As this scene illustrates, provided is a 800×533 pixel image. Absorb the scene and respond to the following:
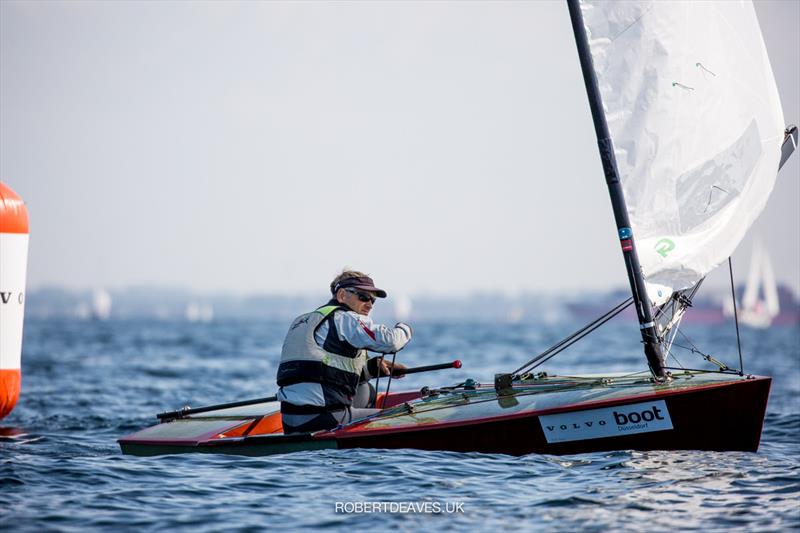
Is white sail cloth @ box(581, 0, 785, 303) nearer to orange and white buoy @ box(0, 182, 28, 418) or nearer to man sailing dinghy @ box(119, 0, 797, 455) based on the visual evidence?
man sailing dinghy @ box(119, 0, 797, 455)

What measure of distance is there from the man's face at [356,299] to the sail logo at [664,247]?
232 cm

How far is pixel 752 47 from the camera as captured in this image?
8.05 meters

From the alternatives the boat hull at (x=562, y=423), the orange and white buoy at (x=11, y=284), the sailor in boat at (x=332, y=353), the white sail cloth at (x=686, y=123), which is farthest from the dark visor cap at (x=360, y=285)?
the orange and white buoy at (x=11, y=284)

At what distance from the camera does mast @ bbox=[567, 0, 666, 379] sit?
7805 millimetres

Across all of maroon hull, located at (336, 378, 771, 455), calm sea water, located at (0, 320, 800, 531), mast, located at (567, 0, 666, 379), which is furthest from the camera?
mast, located at (567, 0, 666, 379)

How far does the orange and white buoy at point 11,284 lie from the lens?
8.79m

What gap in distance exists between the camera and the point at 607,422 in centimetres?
739

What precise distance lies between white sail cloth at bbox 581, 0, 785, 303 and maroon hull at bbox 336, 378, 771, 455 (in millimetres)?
1020

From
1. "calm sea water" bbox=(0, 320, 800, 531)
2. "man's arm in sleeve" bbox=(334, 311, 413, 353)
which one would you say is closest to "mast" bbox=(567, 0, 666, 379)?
"calm sea water" bbox=(0, 320, 800, 531)

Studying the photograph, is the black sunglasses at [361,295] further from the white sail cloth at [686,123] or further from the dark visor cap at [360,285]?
the white sail cloth at [686,123]

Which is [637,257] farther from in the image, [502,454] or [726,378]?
[502,454]

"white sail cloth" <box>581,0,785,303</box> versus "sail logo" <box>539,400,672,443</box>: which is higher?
"white sail cloth" <box>581,0,785,303</box>

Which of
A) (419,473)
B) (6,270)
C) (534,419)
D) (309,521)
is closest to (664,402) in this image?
(534,419)

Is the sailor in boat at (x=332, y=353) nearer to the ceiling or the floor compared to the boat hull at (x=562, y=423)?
nearer to the ceiling
